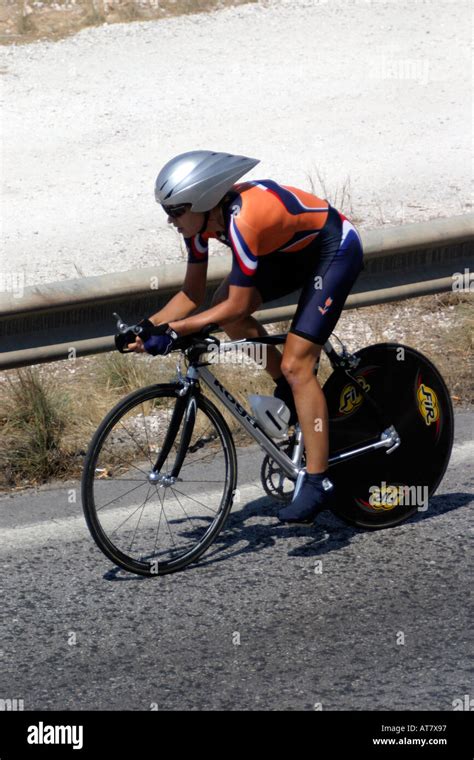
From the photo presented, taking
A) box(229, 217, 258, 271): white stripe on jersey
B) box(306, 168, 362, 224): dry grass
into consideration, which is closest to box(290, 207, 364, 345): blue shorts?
box(229, 217, 258, 271): white stripe on jersey

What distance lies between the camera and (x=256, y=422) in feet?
17.8

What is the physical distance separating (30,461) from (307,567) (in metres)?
1.81

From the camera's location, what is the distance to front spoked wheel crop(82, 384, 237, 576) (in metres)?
5.07

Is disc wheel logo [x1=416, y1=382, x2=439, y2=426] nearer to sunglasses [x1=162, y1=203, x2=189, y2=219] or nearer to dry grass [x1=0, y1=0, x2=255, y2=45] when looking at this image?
sunglasses [x1=162, y1=203, x2=189, y2=219]

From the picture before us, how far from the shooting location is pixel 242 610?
4.85 metres

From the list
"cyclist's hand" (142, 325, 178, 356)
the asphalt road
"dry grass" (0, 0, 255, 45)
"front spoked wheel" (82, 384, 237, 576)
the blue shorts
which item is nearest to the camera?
the asphalt road

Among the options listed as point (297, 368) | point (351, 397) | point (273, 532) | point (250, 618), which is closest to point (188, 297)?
point (297, 368)

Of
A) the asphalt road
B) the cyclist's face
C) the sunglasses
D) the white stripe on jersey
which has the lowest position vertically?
the asphalt road

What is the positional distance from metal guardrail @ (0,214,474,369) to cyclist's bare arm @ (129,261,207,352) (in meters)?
1.10

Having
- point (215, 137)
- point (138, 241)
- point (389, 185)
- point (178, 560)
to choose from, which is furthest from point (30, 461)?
point (215, 137)

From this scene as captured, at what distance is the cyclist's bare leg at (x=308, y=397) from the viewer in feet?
17.0

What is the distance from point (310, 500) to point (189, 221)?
135 centimetres

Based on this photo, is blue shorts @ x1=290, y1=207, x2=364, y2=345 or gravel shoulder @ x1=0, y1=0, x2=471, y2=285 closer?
blue shorts @ x1=290, y1=207, x2=364, y2=345

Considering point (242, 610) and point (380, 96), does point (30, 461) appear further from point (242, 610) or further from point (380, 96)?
point (380, 96)
